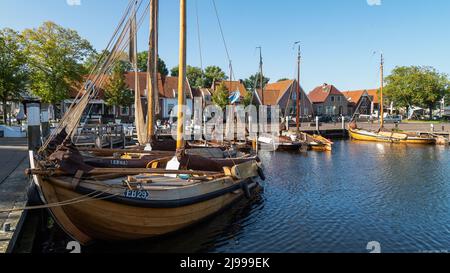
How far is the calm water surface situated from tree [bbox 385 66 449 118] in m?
55.2

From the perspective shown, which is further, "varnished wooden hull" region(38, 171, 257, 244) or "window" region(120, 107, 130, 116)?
"window" region(120, 107, 130, 116)

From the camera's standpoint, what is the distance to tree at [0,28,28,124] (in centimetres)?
3688

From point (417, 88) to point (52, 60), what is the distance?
66132 mm

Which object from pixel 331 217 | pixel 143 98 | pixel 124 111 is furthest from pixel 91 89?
pixel 124 111

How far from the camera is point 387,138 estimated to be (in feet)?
140

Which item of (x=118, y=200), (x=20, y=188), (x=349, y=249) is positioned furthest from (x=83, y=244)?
(x=349, y=249)

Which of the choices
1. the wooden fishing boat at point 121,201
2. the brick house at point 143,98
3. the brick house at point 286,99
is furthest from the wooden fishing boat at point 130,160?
the brick house at point 286,99

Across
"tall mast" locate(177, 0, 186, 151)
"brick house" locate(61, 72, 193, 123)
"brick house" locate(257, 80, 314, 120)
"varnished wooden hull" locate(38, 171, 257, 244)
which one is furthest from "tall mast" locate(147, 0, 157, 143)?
"brick house" locate(257, 80, 314, 120)

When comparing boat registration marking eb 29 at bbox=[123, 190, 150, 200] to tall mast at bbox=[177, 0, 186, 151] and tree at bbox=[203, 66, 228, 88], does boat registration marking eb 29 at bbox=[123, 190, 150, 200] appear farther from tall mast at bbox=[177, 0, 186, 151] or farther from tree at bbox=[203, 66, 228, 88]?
tree at bbox=[203, 66, 228, 88]

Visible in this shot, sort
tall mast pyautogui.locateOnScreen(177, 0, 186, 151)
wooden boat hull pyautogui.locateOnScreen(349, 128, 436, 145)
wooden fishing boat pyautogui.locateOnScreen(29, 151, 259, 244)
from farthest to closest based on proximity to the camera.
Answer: wooden boat hull pyautogui.locateOnScreen(349, 128, 436, 145) < tall mast pyautogui.locateOnScreen(177, 0, 186, 151) < wooden fishing boat pyautogui.locateOnScreen(29, 151, 259, 244)

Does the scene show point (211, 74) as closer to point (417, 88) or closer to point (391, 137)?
point (417, 88)

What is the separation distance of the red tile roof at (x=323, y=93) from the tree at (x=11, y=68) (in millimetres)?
58169

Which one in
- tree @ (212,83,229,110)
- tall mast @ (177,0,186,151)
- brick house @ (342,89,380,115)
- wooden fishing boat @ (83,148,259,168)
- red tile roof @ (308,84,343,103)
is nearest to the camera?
tall mast @ (177,0,186,151)
